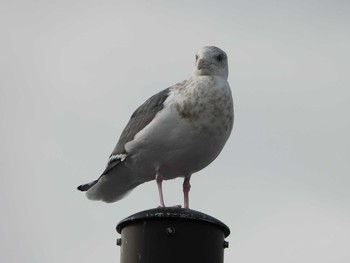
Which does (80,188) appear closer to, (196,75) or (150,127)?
(150,127)

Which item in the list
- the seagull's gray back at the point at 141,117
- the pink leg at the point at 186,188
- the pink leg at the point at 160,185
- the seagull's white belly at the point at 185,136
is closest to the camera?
the seagull's white belly at the point at 185,136

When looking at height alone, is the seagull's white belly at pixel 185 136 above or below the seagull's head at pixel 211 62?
below

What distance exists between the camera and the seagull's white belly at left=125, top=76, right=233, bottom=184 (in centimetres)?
616

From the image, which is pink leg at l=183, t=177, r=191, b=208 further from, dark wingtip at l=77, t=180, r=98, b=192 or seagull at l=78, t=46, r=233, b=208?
dark wingtip at l=77, t=180, r=98, b=192

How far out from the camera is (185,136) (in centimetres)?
614

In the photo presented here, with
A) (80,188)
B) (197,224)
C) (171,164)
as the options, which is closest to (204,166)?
(171,164)

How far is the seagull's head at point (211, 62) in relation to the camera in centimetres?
663

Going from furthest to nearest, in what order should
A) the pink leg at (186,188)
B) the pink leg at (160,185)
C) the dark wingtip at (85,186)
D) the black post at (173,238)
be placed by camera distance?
the dark wingtip at (85,186) < the pink leg at (186,188) < the pink leg at (160,185) < the black post at (173,238)

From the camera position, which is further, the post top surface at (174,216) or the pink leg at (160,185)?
the pink leg at (160,185)

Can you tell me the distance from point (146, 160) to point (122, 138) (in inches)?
29.3

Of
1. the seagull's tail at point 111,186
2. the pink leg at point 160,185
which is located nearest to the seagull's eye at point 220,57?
the pink leg at point 160,185

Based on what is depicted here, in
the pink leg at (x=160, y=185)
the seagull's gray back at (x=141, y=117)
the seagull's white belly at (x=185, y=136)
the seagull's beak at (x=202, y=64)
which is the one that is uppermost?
the seagull's beak at (x=202, y=64)

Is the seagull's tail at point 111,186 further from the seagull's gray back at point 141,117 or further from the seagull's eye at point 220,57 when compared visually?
the seagull's eye at point 220,57

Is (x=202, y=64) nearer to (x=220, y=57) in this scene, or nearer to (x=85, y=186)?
(x=220, y=57)
